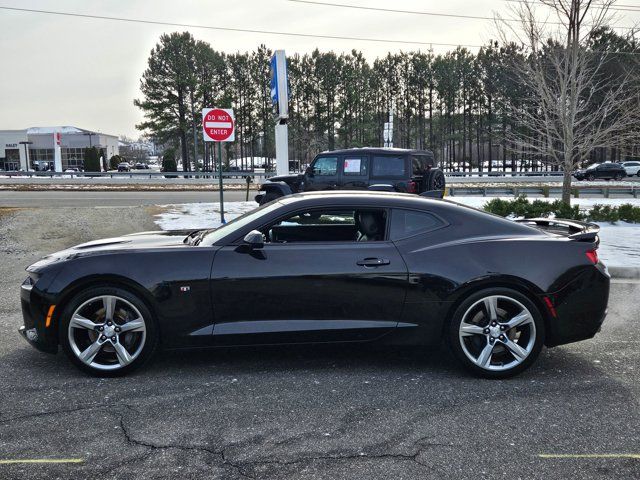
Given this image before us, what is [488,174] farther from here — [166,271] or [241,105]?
[166,271]

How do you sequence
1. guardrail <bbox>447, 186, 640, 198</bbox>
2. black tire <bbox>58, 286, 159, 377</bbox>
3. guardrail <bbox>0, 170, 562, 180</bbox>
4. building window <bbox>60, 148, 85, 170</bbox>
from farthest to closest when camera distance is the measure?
1. building window <bbox>60, 148, 85, 170</bbox>
2. guardrail <bbox>0, 170, 562, 180</bbox>
3. guardrail <bbox>447, 186, 640, 198</bbox>
4. black tire <bbox>58, 286, 159, 377</bbox>

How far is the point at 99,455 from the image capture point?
126 inches

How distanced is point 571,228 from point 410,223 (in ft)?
4.82

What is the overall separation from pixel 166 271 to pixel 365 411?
179cm

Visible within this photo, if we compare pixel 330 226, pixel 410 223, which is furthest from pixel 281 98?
pixel 410 223

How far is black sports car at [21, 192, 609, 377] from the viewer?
4.32 metres

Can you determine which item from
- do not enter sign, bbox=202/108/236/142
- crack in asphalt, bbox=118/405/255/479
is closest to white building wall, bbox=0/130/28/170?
do not enter sign, bbox=202/108/236/142

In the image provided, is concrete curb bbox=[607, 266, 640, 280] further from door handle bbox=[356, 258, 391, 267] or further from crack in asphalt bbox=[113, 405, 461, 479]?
crack in asphalt bbox=[113, 405, 461, 479]

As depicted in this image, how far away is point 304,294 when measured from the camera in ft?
14.2

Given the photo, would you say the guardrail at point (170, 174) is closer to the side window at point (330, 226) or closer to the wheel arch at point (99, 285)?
the side window at point (330, 226)

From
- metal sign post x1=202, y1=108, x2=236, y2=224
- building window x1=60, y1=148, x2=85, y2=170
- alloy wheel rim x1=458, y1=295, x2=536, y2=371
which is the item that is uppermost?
building window x1=60, y1=148, x2=85, y2=170

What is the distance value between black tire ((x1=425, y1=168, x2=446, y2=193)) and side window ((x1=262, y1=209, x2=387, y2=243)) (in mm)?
7254

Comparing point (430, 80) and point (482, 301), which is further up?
point (430, 80)

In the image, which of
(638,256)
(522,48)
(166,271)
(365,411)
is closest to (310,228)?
(166,271)
